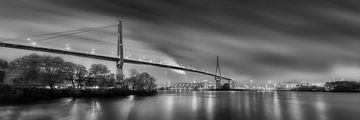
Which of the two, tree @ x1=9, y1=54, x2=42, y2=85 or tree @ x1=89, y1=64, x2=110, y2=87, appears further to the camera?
tree @ x1=89, y1=64, x2=110, y2=87

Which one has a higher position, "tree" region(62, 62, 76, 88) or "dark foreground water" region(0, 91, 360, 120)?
"tree" region(62, 62, 76, 88)

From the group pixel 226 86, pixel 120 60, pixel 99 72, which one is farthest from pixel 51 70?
pixel 226 86

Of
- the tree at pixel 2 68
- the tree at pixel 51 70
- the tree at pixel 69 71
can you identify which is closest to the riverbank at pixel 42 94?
the tree at pixel 51 70

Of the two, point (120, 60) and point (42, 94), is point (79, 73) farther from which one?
point (42, 94)

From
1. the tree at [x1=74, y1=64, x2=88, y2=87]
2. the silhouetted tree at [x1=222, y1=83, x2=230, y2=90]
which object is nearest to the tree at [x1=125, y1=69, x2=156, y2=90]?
the tree at [x1=74, y1=64, x2=88, y2=87]

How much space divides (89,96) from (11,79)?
39.2 feet

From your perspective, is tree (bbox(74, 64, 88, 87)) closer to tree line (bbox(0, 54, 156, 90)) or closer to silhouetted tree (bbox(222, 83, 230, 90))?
tree line (bbox(0, 54, 156, 90))

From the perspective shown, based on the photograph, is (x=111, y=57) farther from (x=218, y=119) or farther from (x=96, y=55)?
(x=218, y=119)

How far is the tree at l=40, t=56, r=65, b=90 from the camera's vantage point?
121 ft

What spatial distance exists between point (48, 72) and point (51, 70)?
760mm

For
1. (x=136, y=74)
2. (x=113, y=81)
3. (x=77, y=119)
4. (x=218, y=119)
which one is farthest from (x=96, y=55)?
(x=218, y=119)

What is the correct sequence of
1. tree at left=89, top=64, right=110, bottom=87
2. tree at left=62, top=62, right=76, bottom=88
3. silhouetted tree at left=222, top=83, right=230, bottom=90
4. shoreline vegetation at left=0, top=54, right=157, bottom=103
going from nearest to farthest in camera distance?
shoreline vegetation at left=0, top=54, right=157, bottom=103, tree at left=62, top=62, right=76, bottom=88, tree at left=89, top=64, right=110, bottom=87, silhouetted tree at left=222, top=83, right=230, bottom=90

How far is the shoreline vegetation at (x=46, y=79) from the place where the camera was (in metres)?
31.3

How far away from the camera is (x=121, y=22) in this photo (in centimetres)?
5738
